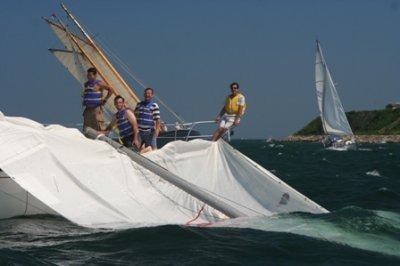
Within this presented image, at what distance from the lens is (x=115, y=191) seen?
10109 mm

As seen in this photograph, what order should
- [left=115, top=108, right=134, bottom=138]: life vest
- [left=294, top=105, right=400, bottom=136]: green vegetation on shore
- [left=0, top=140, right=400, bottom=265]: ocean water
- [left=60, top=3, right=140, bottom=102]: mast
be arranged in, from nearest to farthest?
[left=0, top=140, right=400, bottom=265]: ocean water
[left=115, top=108, right=134, bottom=138]: life vest
[left=60, top=3, right=140, bottom=102]: mast
[left=294, top=105, right=400, bottom=136]: green vegetation on shore

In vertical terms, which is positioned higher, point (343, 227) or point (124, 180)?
point (124, 180)

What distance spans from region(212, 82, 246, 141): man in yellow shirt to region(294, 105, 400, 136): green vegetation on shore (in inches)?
4998

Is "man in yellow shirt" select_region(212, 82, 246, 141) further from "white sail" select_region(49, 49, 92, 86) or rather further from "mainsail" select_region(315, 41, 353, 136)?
"mainsail" select_region(315, 41, 353, 136)

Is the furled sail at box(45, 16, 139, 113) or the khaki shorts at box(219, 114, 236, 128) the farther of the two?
the furled sail at box(45, 16, 139, 113)

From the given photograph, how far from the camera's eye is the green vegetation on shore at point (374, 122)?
140 metres

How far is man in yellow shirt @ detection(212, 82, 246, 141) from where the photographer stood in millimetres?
13281

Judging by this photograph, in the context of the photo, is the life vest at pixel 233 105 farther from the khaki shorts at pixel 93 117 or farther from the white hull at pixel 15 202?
the white hull at pixel 15 202

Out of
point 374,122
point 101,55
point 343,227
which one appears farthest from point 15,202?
point 374,122

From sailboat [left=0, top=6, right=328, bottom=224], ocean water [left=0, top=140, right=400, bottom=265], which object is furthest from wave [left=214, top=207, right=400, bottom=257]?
sailboat [left=0, top=6, right=328, bottom=224]

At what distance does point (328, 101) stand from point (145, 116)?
55.9 m

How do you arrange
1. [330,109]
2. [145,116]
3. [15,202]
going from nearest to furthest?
[15,202] → [145,116] → [330,109]

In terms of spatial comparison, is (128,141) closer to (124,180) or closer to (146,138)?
(146,138)

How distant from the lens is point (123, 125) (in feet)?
40.8
